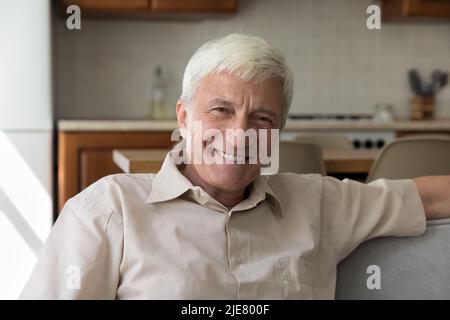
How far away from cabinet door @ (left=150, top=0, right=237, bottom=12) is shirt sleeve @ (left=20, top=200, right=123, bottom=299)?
2262 millimetres

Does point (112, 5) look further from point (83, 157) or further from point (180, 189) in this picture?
point (180, 189)

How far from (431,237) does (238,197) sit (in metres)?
0.27

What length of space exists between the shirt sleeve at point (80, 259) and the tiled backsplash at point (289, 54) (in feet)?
8.10

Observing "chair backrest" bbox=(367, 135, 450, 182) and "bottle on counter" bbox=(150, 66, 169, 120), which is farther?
"bottle on counter" bbox=(150, 66, 169, 120)

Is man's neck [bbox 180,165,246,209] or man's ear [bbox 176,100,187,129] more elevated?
man's ear [bbox 176,100,187,129]

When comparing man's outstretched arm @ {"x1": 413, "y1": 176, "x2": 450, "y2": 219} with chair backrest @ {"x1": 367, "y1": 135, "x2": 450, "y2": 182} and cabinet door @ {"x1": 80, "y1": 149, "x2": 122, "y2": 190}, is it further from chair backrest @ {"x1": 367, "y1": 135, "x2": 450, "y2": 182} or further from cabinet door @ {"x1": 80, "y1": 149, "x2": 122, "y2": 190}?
cabinet door @ {"x1": 80, "y1": 149, "x2": 122, "y2": 190}

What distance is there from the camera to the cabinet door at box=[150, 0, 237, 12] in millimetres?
3047

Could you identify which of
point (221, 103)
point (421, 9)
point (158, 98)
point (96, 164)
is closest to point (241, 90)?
point (221, 103)

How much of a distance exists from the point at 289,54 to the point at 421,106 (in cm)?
71

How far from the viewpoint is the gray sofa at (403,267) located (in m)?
0.96

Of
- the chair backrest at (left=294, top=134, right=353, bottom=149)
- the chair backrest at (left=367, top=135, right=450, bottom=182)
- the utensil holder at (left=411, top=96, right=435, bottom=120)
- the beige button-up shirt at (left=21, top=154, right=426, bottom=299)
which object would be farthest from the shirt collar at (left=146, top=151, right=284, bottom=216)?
the utensil holder at (left=411, top=96, right=435, bottom=120)
